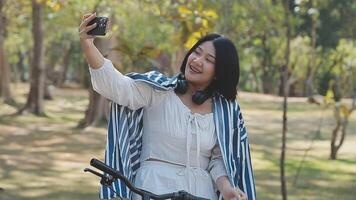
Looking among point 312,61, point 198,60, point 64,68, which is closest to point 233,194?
point 198,60

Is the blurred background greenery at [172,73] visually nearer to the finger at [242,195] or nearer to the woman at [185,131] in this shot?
the woman at [185,131]

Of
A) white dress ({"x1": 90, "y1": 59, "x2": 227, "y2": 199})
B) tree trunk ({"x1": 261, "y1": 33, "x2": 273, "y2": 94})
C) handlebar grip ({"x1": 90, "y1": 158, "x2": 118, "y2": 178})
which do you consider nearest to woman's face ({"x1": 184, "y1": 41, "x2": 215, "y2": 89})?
white dress ({"x1": 90, "y1": 59, "x2": 227, "y2": 199})

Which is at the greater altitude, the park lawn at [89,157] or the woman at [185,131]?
the woman at [185,131]

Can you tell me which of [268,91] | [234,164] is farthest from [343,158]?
[268,91]

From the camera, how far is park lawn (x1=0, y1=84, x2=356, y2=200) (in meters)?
9.30

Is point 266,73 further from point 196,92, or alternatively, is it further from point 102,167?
point 102,167

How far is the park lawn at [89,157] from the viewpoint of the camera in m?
9.30

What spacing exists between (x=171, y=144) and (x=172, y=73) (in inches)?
574

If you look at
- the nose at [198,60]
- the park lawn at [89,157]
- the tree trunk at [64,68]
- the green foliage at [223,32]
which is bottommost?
the tree trunk at [64,68]

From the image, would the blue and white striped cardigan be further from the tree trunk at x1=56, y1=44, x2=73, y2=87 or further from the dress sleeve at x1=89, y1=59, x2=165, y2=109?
the tree trunk at x1=56, y1=44, x2=73, y2=87

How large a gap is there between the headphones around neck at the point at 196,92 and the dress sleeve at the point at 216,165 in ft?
0.58

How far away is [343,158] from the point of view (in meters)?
12.5

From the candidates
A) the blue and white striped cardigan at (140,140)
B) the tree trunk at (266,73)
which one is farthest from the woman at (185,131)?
the tree trunk at (266,73)

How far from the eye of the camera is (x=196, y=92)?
2.61 metres
